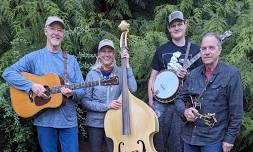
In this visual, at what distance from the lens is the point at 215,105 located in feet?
11.9

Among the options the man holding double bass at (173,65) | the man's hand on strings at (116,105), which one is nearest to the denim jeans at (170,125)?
the man holding double bass at (173,65)

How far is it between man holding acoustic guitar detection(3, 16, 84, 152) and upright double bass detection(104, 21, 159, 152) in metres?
0.47

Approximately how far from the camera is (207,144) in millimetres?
3668

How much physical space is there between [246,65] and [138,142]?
79.9 inches

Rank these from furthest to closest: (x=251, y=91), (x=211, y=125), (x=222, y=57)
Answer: (x=222, y=57) < (x=251, y=91) < (x=211, y=125)

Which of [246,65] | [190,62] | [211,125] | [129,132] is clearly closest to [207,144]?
[211,125]

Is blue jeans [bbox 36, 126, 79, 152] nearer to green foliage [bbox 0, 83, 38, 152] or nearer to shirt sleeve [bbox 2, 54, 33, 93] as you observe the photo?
shirt sleeve [bbox 2, 54, 33, 93]

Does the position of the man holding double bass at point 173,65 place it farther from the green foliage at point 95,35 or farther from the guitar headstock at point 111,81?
the green foliage at point 95,35

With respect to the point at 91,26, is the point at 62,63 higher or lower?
lower

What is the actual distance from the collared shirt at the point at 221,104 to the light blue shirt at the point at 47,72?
4.47 feet

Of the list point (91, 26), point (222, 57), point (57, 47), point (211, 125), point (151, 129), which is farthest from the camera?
point (91, 26)

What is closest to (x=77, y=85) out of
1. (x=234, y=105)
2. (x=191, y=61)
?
(x=191, y=61)

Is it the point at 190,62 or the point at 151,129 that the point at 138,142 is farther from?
the point at 190,62

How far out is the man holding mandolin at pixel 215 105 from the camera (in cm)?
360
